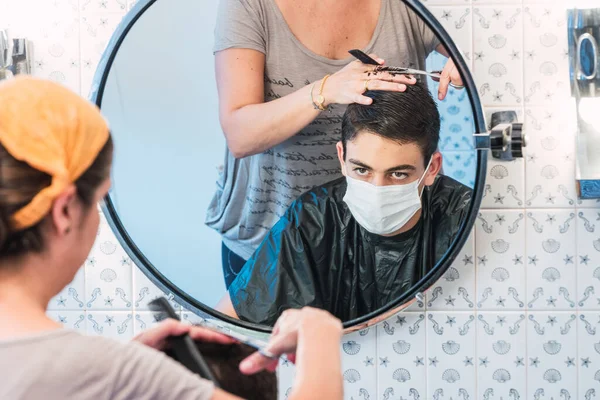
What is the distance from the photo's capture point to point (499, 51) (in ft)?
4.28

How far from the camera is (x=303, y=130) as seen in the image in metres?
1.26

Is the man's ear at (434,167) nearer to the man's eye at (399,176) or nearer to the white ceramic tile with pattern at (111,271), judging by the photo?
the man's eye at (399,176)

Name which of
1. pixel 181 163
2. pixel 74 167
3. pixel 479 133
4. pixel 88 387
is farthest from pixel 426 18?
pixel 88 387

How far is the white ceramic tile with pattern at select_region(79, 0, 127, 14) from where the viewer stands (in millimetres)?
1343

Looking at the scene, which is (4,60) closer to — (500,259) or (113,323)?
(113,323)

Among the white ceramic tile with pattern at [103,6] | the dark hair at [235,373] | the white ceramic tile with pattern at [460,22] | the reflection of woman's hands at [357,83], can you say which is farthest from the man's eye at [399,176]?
the white ceramic tile with pattern at [103,6]

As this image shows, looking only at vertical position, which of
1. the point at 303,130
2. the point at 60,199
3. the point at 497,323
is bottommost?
the point at 497,323

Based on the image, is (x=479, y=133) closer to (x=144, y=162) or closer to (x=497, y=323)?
(x=497, y=323)

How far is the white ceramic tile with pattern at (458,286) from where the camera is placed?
1329 millimetres

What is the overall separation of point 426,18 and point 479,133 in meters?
0.21

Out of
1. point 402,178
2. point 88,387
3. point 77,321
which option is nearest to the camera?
point 88,387

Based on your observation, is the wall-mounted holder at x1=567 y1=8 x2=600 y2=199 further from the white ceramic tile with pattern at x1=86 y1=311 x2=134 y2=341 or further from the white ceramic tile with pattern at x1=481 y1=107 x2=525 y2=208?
the white ceramic tile with pattern at x1=86 y1=311 x2=134 y2=341

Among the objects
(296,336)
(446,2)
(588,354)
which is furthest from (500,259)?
(296,336)

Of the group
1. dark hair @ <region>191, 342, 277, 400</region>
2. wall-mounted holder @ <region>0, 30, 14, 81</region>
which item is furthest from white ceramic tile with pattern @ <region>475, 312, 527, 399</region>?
wall-mounted holder @ <region>0, 30, 14, 81</region>
